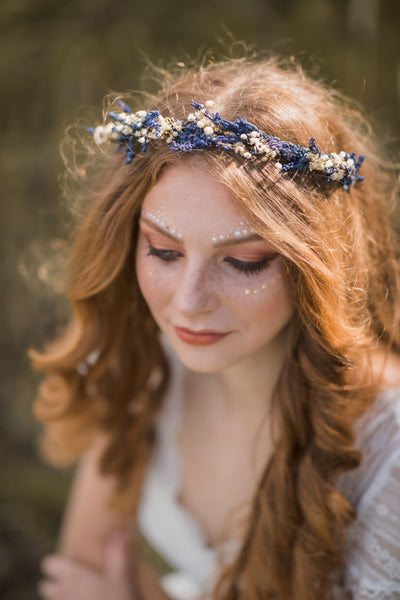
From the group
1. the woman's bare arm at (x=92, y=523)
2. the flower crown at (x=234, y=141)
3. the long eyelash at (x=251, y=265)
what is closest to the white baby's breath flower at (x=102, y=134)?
the flower crown at (x=234, y=141)

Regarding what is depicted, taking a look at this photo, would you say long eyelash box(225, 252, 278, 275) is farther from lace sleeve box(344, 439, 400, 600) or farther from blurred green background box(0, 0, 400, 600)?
blurred green background box(0, 0, 400, 600)

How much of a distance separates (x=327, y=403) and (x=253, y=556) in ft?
1.46

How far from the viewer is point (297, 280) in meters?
1.06

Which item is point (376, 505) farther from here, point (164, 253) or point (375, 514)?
point (164, 253)

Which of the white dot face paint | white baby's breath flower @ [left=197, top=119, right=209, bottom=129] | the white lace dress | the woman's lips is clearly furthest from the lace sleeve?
white baby's breath flower @ [left=197, top=119, right=209, bottom=129]

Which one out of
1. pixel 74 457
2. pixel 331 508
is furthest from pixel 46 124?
pixel 331 508

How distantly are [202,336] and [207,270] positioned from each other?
0.16 m

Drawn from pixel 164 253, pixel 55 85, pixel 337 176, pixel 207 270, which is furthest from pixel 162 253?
pixel 55 85

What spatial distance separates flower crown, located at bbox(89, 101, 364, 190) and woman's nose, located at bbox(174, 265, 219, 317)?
244 mm

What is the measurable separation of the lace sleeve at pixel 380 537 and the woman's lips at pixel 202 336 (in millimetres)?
458

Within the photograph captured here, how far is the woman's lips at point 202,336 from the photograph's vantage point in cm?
112

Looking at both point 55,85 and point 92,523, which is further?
point 55,85

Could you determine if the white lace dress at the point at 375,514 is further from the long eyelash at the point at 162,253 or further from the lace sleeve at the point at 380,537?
the long eyelash at the point at 162,253

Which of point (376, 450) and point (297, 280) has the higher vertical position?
point (297, 280)
